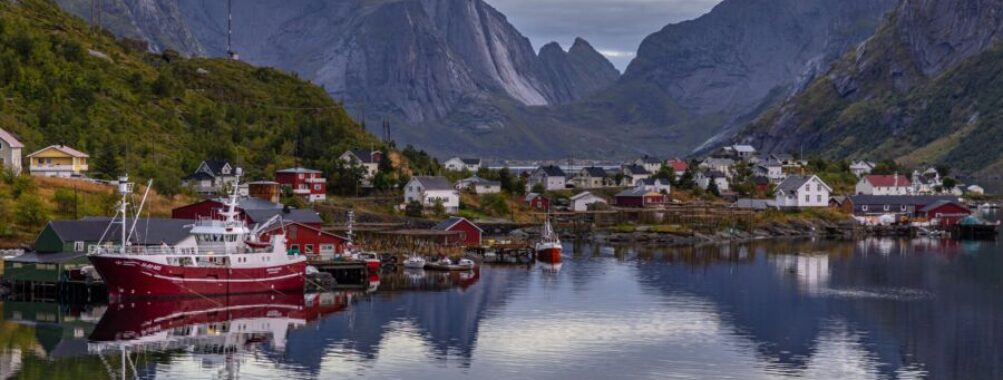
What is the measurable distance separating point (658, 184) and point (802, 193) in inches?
798

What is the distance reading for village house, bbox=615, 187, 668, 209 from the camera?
167 m

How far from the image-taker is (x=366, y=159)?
6344 inches

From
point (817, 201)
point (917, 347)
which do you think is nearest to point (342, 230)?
point (917, 347)

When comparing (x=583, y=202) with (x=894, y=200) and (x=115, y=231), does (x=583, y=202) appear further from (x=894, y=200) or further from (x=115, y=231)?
(x=115, y=231)

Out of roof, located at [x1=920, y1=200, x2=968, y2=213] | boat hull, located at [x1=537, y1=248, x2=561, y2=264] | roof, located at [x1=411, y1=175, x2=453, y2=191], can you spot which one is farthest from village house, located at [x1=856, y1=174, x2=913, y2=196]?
boat hull, located at [x1=537, y1=248, x2=561, y2=264]

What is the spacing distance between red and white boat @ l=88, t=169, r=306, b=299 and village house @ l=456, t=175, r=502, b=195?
77.9 meters

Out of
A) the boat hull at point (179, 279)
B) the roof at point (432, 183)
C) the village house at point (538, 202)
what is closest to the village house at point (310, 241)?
the boat hull at point (179, 279)

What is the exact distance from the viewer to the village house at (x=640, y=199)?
167125 mm

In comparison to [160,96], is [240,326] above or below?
below

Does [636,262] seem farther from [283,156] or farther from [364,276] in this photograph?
[283,156]

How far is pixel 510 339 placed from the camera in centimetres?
7125

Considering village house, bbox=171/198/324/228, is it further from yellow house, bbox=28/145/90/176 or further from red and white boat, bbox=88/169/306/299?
yellow house, bbox=28/145/90/176

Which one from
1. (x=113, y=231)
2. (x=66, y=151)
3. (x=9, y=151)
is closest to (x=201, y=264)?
(x=113, y=231)

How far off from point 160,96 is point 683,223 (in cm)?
6682
